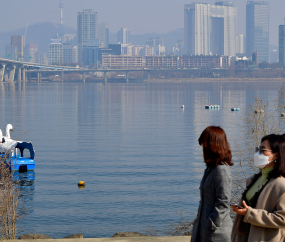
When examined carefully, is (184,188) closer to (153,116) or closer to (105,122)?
(105,122)

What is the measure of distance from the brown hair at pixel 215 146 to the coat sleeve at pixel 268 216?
29.3 inches

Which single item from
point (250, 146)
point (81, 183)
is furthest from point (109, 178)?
point (250, 146)

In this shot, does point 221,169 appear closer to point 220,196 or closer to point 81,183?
point 220,196

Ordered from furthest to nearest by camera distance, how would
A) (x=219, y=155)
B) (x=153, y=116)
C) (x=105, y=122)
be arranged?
1. (x=153, y=116)
2. (x=105, y=122)
3. (x=219, y=155)

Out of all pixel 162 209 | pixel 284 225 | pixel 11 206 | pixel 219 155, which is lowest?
pixel 162 209

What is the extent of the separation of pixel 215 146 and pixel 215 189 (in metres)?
0.47

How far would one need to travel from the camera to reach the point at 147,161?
30.1 meters

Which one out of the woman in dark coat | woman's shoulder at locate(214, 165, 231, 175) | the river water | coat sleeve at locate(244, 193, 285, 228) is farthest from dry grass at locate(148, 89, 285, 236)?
coat sleeve at locate(244, 193, 285, 228)

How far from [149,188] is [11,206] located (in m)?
11.3

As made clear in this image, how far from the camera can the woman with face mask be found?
435 centimetres

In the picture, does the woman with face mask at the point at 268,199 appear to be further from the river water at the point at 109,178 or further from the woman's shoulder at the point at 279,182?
the river water at the point at 109,178

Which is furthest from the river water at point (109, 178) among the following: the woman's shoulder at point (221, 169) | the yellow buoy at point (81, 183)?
the woman's shoulder at point (221, 169)

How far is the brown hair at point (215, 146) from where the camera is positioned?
4.89m

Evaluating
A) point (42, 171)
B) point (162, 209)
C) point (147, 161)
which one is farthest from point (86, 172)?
point (162, 209)
